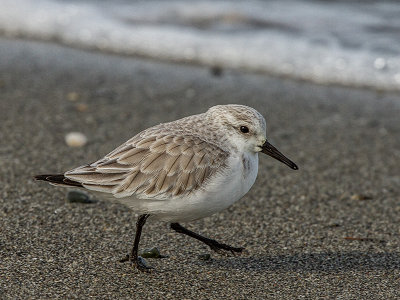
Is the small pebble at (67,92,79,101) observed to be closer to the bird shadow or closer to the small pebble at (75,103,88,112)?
the small pebble at (75,103,88,112)

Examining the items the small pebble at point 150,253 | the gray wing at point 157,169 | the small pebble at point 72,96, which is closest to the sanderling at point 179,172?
the gray wing at point 157,169

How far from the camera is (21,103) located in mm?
6984

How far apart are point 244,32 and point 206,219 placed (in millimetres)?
4951

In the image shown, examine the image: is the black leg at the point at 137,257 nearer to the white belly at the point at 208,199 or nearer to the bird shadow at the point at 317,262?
the white belly at the point at 208,199

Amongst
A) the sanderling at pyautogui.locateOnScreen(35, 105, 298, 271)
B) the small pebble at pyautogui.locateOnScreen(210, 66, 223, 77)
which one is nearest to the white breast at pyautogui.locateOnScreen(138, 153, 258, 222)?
the sanderling at pyautogui.locateOnScreen(35, 105, 298, 271)

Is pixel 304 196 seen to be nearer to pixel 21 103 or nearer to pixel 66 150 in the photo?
pixel 66 150

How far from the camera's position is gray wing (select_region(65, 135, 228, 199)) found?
390cm

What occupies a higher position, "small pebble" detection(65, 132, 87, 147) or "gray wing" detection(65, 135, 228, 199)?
"gray wing" detection(65, 135, 228, 199)

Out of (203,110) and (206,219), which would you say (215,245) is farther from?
(203,110)

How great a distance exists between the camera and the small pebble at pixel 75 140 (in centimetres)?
610

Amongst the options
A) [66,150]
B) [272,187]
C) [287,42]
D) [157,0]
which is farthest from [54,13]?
[272,187]

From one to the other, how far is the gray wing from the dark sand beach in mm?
509

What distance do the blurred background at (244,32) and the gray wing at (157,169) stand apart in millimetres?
4575

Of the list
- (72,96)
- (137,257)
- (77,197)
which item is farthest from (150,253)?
(72,96)
